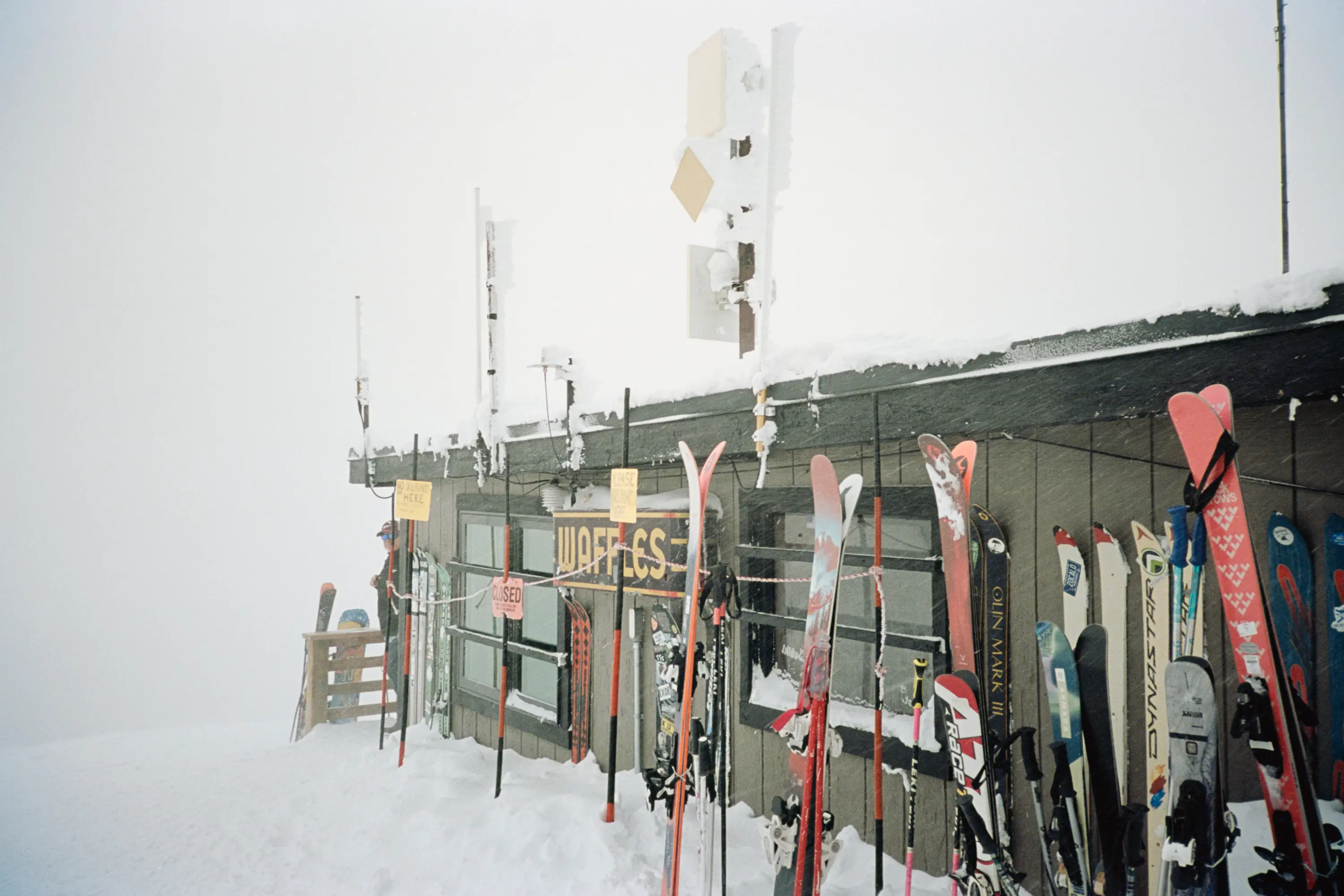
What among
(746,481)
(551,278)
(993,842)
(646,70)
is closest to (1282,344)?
(993,842)

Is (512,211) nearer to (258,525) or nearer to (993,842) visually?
(258,525)

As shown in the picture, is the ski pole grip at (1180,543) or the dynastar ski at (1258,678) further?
A: the ski pole grip at (1180,543)

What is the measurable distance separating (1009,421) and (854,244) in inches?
1111

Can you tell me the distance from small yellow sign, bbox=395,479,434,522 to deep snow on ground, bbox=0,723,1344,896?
2.03 meters

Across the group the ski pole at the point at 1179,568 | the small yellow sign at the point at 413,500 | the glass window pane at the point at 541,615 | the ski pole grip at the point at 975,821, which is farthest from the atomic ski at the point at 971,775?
the small yellow sign at the point at 413,500

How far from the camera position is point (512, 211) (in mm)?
62469

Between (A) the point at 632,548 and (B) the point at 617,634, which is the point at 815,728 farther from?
(A) the point at 632,548

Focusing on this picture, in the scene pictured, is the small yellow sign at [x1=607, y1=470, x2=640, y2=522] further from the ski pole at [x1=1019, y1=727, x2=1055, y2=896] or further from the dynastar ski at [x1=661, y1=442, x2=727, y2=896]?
the ski pole at [x1=1019, y1=727, x2=1055, y2=896]

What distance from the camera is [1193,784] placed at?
208 centimetres

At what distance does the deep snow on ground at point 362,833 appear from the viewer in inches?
142

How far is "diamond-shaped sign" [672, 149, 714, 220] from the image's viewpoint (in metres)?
3.75

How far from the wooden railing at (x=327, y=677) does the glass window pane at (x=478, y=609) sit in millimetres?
1180

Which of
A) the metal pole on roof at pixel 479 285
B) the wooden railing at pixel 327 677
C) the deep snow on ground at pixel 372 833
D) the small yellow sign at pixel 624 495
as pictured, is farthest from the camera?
the wooden railing at pixel 327 677

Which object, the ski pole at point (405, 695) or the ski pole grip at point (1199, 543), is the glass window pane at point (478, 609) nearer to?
the ski pole at point (405, 695)
